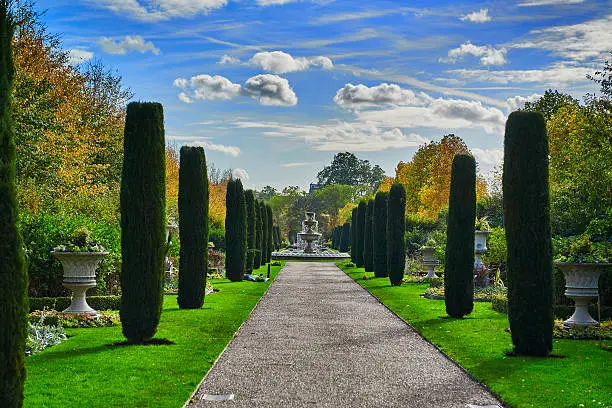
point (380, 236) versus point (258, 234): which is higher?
point (380, 236)

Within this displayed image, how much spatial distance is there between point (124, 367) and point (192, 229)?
8414mm

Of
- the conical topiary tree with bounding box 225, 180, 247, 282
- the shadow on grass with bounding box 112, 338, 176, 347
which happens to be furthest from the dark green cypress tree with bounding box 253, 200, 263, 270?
the shadow on grass with bounding box 112, 338, 176, 347

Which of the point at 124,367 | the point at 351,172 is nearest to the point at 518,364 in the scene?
the point at 124,367

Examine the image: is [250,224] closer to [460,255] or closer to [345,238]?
[460,255]

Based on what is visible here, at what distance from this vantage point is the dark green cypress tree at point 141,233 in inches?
463

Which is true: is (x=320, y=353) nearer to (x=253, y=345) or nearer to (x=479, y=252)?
(x=253, y=345)

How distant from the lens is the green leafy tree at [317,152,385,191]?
13712 centimetres

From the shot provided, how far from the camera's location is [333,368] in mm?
9906

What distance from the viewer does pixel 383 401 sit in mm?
8000

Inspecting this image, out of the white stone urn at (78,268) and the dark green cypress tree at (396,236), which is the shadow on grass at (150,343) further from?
the dark green cypress tree at (396,236)

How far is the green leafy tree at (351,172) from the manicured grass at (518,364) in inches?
4747

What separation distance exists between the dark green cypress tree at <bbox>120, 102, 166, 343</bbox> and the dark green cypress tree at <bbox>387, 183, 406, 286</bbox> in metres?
15.2

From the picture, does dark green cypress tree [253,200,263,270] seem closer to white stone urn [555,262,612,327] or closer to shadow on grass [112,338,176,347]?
white stone urn [555,262,612,327]

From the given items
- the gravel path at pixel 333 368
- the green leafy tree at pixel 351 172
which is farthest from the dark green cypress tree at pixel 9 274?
the green leafy tree at pixel 351 172
